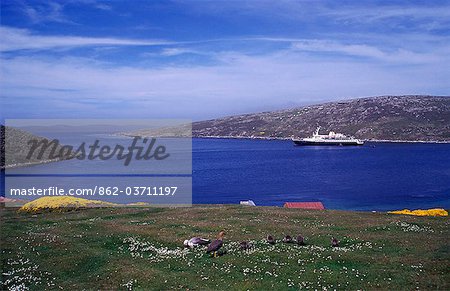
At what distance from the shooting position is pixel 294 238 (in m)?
28.5

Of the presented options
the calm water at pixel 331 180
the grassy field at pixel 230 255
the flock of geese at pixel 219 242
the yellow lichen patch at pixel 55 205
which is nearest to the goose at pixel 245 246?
the flock of geese at pixel 219 242

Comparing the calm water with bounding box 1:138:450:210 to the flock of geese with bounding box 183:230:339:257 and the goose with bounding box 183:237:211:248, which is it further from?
the goose with bounding box 183:237:211:248

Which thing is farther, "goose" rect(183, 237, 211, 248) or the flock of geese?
"goose" rect(183, 237, 211, 248)

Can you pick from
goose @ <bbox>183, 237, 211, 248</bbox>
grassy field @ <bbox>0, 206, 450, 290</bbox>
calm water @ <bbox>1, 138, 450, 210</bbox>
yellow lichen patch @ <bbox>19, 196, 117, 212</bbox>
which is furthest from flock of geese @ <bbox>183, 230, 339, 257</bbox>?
calm water @ <bbox>1, 138, 450, 210</bbox>

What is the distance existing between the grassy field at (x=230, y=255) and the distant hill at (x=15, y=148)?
433 feet

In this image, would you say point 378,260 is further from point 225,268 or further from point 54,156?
point 54,156

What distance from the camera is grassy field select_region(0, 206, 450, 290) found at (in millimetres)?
19906

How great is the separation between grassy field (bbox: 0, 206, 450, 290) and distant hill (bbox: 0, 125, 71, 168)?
13207 centimetres

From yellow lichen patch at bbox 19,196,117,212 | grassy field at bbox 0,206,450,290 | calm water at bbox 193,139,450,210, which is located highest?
grassy field at bbox 0,206,450,290

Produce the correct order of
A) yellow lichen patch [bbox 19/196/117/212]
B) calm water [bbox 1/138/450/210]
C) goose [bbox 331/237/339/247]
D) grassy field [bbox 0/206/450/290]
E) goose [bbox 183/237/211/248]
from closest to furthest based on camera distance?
1. grassy field [bbox 0/206/450/290]
2. goose [bbox 331/237/339/247]
3. goose [bbox 183/237/211/248]
4. yellow lichen patch [bbox 19/196/117/212]
5. calm water [bbox 1/138/450/210]

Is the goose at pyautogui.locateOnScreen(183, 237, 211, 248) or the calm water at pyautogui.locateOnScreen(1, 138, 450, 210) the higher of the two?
the goose at pyautogui.locateOnScreen(183, 237, 211, 248)

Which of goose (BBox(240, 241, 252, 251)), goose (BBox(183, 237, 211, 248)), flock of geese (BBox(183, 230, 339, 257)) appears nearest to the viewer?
flock of geese (BBox(183, 230, 339, 257))

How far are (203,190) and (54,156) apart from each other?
104 meters

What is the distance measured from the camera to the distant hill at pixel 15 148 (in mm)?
154450
